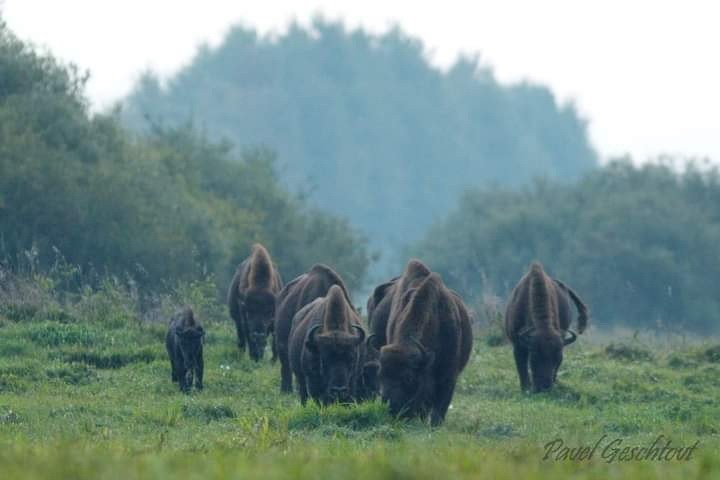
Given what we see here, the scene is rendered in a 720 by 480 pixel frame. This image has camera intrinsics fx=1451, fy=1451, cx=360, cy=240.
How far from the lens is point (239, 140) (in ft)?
388

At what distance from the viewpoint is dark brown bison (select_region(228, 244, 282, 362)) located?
22.0 metres

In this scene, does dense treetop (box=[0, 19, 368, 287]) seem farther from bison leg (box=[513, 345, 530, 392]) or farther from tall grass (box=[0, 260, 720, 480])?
bison leg (box=[513, 345, 530, 392])

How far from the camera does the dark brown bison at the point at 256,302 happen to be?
22031mm

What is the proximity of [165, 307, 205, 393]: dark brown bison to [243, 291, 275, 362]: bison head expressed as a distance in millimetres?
2423

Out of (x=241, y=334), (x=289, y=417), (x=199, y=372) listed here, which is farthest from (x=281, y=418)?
(x=241, y=334)

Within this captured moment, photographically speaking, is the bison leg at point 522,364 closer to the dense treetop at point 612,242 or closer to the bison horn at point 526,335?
the bison horn at point 526,335

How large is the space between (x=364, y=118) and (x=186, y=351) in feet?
356

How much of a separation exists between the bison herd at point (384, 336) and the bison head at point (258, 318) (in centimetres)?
2

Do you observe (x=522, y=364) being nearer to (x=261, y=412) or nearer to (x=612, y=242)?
(x=261, y=412)

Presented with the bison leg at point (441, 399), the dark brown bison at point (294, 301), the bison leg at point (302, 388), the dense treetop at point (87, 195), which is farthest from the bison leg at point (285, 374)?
the dense treetop at point (87, 195)

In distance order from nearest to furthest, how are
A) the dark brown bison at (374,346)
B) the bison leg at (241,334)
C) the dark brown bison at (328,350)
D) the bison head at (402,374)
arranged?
1. the bison head at (402,374)
2. the dark brown bison at (328,350)
3. the dark brown bison at (374,346)
4. the bison leg at (241,334)

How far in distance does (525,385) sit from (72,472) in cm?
1346

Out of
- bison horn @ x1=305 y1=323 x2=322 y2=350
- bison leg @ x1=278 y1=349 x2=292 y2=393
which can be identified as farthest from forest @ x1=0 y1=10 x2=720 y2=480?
bison leg @ x1=278 y1=349 x2=292 y2=393

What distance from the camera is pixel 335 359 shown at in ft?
53.7
